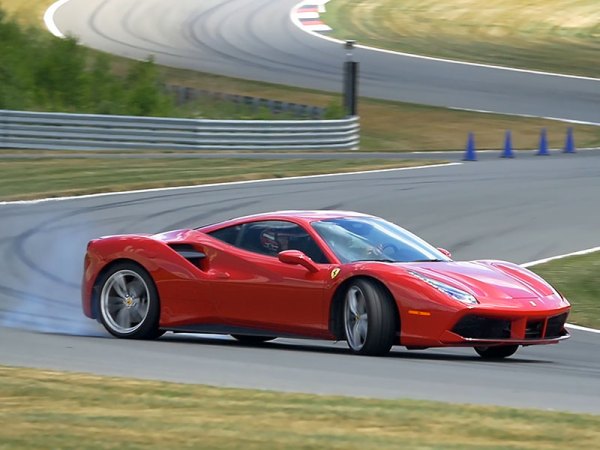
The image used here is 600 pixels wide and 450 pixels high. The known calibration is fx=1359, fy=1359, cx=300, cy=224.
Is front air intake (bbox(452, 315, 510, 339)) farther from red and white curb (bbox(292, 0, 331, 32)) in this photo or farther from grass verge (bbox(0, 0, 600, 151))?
red and white curb (bbox(292, 0, 331, 32))

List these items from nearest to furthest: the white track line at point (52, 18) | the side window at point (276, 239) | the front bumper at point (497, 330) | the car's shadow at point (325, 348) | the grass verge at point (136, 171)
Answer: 1. the front bumper at point (497, 330)
2. the car's shadow at point (325, 348)
3. the side window at point (276, 239)
4. the grass verge at point (136, 171)
5. the white track line at point (52, 18)

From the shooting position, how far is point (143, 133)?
27047mm

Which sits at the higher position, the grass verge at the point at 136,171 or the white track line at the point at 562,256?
Result: the grass verge at the point at 136,171

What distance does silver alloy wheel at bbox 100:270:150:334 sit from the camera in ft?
34.8

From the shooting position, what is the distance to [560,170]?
2455cm

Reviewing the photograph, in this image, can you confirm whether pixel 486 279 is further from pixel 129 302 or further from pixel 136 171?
pixel 136 171

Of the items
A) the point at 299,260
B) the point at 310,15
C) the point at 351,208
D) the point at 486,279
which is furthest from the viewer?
the point at 310,15

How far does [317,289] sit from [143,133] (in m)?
17.6

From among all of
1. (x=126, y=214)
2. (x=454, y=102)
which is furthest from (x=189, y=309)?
(x=454, y=102)

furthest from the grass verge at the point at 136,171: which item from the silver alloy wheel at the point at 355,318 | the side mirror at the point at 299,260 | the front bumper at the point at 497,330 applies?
the front bumper at the point at 497,330

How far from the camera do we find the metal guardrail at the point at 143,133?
26688mm

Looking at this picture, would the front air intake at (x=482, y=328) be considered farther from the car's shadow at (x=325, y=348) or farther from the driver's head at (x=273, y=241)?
the driver's head at (x=273, y=241)

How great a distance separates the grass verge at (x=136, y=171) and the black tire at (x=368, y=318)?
11.0 metres

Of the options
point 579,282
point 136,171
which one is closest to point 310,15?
point 136,171
